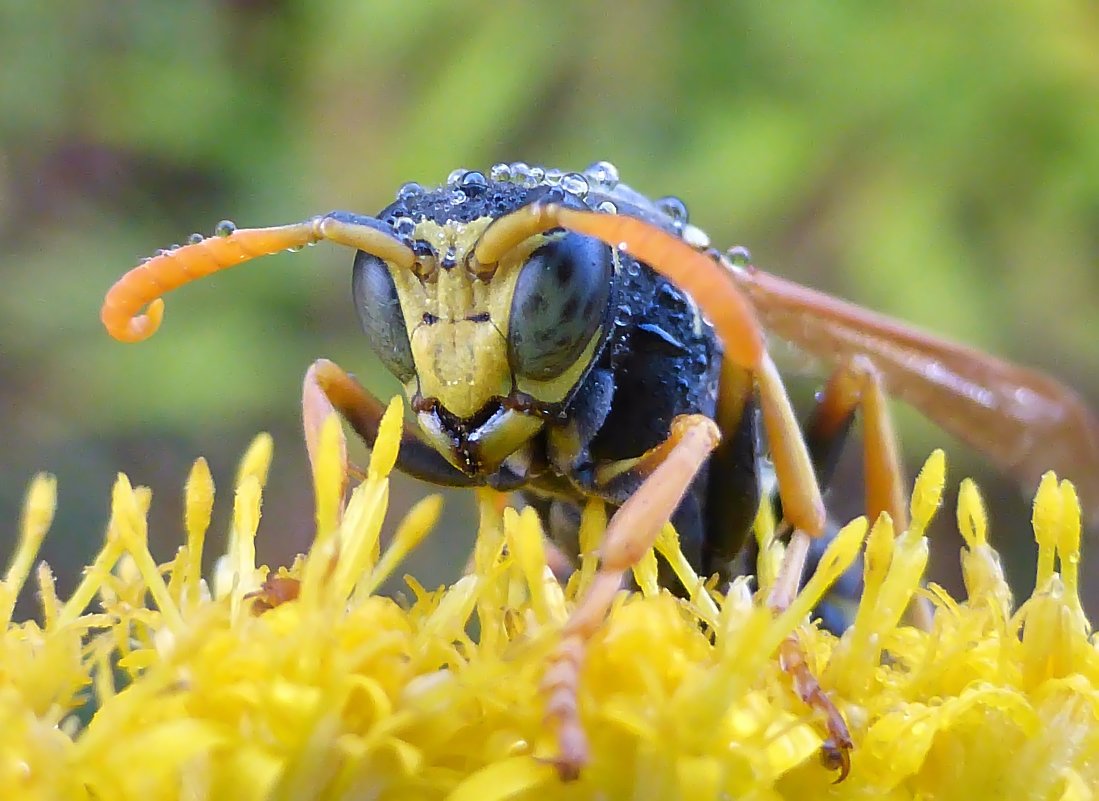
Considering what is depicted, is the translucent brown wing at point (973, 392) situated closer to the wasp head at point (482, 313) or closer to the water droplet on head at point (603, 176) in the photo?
the water droplet on head at point (603, 176)

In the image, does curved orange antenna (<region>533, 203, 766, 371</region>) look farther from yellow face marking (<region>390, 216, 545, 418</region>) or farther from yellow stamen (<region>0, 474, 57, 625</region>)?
yellow stamen (<region>0, 474, 57, 625</region>)

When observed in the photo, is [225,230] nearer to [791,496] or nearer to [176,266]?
[176,266]

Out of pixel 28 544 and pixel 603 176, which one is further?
pixel 603 176

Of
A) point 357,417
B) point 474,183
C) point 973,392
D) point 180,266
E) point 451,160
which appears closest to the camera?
point 180,266

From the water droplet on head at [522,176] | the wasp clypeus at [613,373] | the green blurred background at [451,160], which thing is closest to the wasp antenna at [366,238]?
the wasp clypeus at [613,373]

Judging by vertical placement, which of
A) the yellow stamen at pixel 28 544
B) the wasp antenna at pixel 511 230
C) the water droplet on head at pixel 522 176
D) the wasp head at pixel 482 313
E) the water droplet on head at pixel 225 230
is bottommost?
the yellow stamen at pixel 28 544

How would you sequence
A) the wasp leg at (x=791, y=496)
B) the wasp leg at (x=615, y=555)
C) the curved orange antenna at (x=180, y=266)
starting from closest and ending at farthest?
1. the wasp leg at (x=615, y=555)
2. the wasp leg at (x=791, y=496)
3. the curved orange antenna at (x=180, y=266)

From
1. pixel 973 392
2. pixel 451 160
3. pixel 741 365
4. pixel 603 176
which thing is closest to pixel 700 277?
pixel 741 365

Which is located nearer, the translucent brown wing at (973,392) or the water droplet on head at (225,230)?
the water droplet on head at (225,230)
